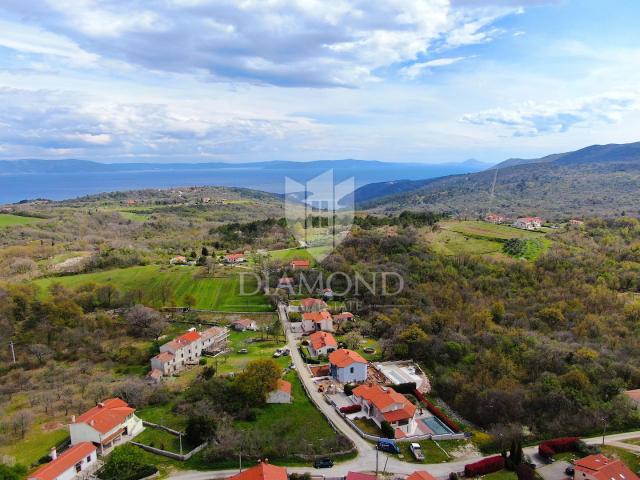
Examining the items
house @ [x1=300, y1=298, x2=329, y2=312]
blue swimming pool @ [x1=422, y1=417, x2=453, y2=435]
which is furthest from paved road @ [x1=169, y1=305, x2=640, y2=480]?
house @ [x1=300, y1=298, x2=329, y2=312]

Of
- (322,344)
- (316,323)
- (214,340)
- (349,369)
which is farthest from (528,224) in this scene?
(214,340)

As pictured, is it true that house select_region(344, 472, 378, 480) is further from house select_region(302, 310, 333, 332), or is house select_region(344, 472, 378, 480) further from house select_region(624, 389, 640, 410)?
house select_region(302, 310, 333, 332)

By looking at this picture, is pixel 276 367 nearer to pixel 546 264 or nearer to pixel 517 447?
pixel 517 447

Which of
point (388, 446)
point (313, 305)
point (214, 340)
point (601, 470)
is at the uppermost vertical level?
point (601, 470)

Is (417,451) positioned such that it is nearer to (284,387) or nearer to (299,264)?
(284,387)

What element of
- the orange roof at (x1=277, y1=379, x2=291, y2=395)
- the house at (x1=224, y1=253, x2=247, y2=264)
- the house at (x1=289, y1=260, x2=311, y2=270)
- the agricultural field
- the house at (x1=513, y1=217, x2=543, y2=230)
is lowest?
the orange roof at (x1=277, y1=379, x2=291, y2=395)

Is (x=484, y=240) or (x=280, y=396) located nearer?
(x=280, y=396)

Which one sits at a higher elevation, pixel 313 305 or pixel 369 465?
pixel 313 305

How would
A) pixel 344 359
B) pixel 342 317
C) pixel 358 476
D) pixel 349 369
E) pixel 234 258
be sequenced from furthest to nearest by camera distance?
pixel 234 258, pixel 342 317, pixel 344 359, pixel 349 369, pixel 358 476
